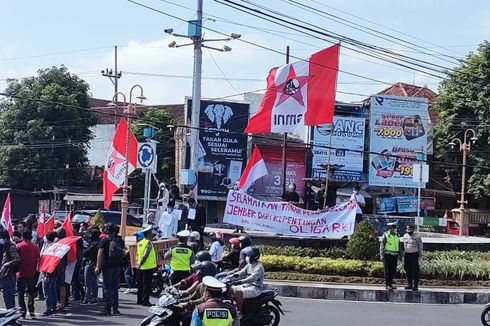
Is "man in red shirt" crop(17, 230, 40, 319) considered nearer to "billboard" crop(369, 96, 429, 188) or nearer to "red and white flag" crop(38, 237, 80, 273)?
"red and white flag" crop(38, 237, 80, 273)

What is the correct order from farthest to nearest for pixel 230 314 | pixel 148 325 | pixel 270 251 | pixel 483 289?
pixel 270 251
pixel 483 289
pixel 148 325
pixel 230 314

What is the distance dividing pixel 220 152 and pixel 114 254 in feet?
113

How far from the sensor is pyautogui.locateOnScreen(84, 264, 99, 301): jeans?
15.3 meters

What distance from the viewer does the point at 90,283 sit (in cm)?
1553

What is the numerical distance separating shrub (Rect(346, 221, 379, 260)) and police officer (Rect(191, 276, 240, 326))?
536 inches

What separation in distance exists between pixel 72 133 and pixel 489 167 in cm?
2665

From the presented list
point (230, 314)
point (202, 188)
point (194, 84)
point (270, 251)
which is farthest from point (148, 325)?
point (202, 188)

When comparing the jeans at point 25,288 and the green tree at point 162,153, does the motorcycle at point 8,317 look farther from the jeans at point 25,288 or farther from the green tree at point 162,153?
the green tree at point 162,153

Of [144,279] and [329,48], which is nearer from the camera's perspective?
[144,279]

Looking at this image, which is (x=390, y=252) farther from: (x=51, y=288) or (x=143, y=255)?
(x=51, y=288)

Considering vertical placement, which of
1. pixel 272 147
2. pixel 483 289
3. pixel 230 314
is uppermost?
pixel 272 147

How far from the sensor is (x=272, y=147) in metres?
49.0

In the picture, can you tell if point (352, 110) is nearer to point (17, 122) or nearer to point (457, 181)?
point (457, 181)

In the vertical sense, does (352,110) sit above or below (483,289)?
above
